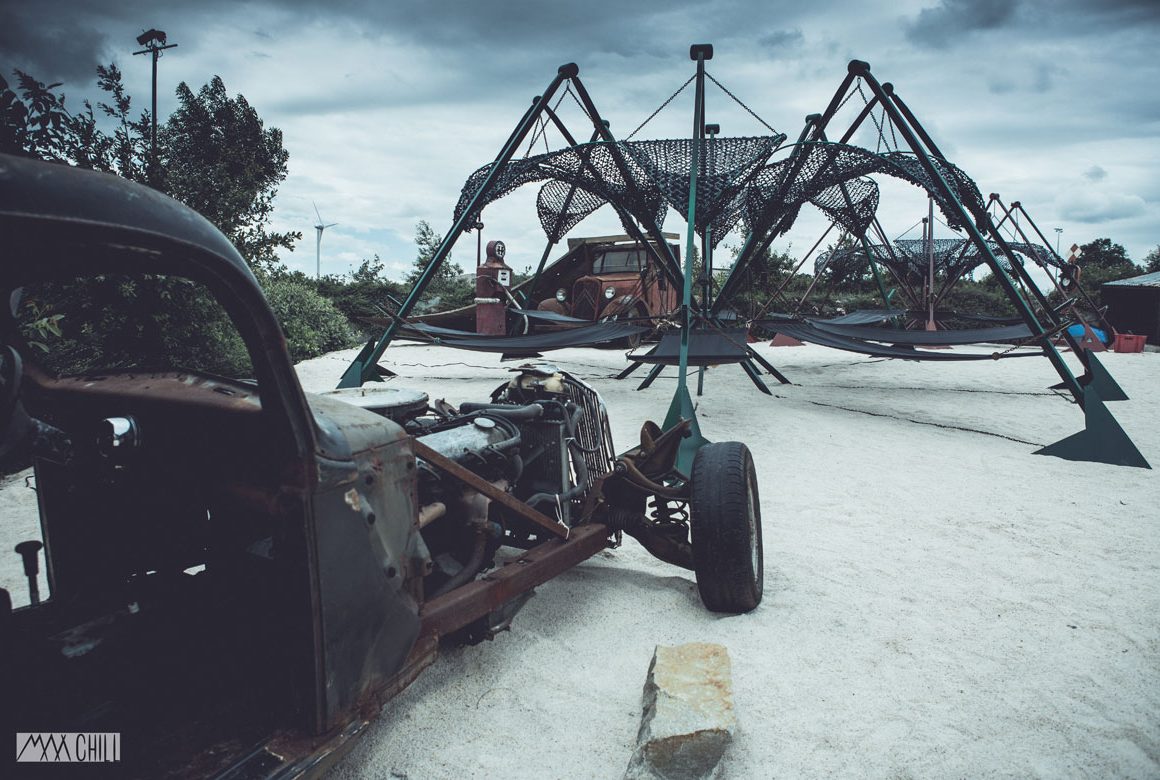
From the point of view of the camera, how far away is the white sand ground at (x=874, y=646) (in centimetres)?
202

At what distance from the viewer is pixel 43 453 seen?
1798 millimetres

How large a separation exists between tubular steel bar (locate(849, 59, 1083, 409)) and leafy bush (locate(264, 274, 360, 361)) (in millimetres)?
9840

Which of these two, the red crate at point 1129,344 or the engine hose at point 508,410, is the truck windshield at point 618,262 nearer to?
the red crate at point 1129,344

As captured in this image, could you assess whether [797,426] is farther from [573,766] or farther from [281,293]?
[281,293]

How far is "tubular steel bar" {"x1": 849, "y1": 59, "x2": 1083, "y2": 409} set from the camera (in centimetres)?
641

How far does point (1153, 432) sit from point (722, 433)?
4.51m

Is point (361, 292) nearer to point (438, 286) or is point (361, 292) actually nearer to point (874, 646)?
point (438, 286)

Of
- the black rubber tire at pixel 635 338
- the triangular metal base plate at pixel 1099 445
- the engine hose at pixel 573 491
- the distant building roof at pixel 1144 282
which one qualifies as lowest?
the triangular metal base plate at pixel 1099 445

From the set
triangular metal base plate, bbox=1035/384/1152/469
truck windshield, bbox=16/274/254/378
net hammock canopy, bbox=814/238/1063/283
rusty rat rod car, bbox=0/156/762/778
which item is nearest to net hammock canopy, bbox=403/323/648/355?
truck windshield, bbox=16/274/254/378

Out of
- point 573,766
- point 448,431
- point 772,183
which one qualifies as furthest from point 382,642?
point 772,183

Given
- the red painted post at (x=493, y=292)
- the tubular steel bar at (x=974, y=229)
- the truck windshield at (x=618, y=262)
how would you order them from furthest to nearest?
1. the truck windshield at (x=618, y=262)
2. the red painted post at (x=493, y=292)
3. the tubular steel bar at (x=974, y=229)

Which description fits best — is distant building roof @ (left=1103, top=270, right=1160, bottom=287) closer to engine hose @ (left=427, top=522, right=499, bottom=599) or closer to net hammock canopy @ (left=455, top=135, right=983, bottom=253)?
net hammock canopy @ (left=455, top=135, right=983, bottom=253)

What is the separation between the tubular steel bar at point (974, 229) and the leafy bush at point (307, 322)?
9.84 meters

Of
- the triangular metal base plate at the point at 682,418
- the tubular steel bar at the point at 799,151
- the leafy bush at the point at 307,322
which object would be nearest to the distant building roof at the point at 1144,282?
the tubular steel bar at the point at 799,151
